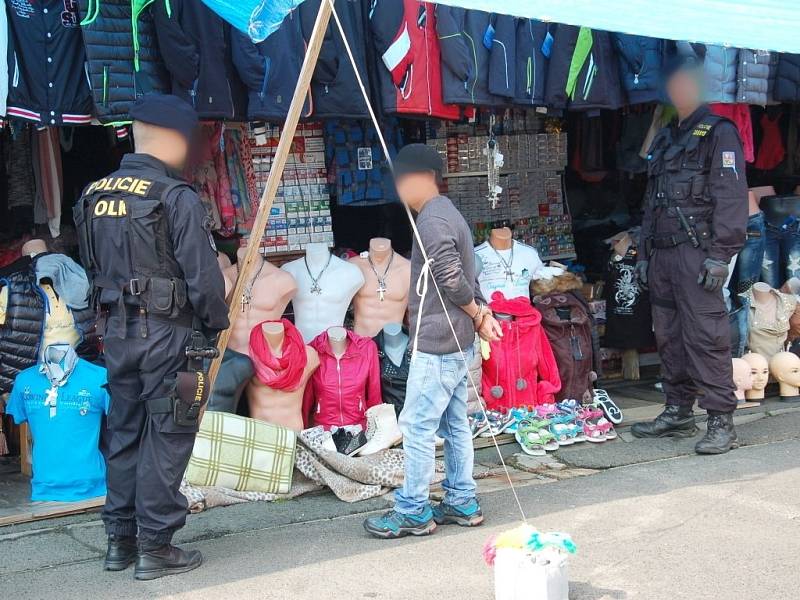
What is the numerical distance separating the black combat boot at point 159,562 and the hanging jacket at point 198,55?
2856mm

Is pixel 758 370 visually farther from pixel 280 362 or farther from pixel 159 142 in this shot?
pixel 159 142

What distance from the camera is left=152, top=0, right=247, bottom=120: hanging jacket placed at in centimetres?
613

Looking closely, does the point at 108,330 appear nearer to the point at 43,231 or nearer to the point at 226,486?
the point at 226,486

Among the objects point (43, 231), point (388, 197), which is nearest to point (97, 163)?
point (43, 231)

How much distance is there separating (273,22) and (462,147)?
3.32 m

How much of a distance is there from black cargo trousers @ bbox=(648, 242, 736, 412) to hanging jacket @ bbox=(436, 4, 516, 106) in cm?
169

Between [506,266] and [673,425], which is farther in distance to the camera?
[506,266]

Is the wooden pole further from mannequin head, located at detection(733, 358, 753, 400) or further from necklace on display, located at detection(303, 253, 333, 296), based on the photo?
mannequin head, located at detection(733, 358, 753, 400)

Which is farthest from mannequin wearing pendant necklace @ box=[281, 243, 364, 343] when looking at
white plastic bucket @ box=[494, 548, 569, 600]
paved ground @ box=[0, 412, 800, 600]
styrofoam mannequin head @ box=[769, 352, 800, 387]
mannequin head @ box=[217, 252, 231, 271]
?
styrofoam mannequin head @ box=[769, 352, 800, 387]

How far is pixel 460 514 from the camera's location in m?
5.30

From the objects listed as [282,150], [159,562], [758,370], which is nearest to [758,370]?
[758,370]

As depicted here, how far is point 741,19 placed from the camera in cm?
566

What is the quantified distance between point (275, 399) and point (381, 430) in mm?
710

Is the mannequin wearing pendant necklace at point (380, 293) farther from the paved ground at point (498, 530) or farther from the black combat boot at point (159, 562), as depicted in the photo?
the black combat boot at point (159, 562)
